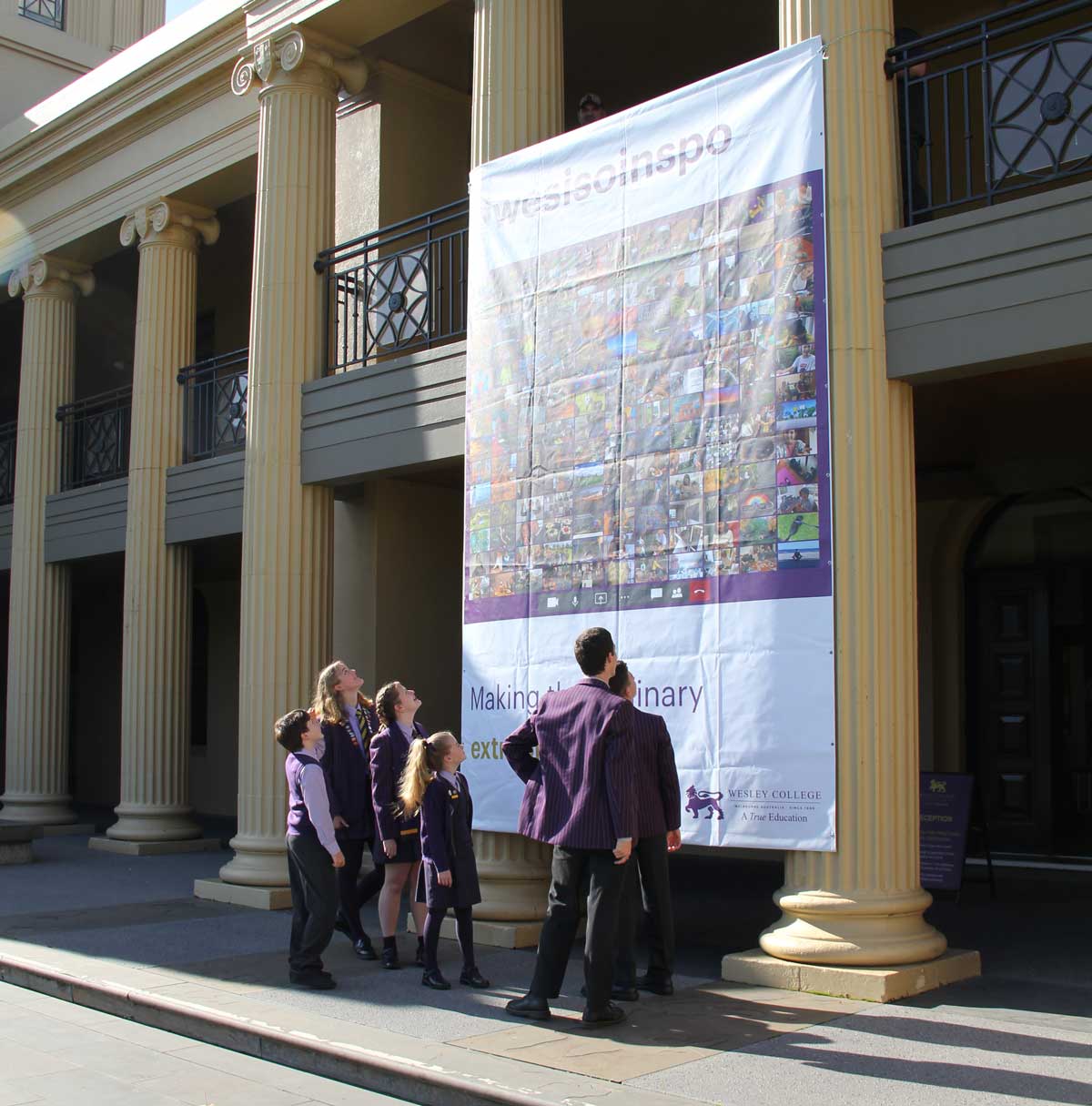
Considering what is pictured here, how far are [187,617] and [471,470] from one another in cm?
629

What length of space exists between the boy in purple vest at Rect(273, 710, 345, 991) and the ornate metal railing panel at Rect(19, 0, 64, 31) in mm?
17943

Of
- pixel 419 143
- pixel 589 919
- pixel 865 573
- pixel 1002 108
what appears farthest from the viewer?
pixel 419 143

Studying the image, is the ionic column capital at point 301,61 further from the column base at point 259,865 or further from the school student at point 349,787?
the column base at point 259,865

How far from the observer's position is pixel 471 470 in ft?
30.0

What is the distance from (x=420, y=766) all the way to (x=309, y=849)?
776 millimetres

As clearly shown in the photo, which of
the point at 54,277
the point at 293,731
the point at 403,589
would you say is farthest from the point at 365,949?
the point at 54,277

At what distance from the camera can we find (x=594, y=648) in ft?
20.8

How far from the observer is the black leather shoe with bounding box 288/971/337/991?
23.9 ft

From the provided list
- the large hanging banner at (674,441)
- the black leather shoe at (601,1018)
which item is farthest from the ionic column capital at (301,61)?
the black leather shoe at (601,1018)

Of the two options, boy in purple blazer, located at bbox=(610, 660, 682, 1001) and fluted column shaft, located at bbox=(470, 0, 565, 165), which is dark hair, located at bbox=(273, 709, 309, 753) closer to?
boy in purple blazer, located at bbox=(610, 660, 682, 1001)

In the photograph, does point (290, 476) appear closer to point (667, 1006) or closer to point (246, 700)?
point (246, 700)

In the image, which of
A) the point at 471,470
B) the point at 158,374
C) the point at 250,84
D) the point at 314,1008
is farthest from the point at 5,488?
the point at 314,1008

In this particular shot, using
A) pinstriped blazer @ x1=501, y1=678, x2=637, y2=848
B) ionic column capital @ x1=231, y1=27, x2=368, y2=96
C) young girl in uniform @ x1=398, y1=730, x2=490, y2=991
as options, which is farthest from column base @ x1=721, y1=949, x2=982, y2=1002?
ionic column capital @ x1=231, y1=27, x2=368, y2=96

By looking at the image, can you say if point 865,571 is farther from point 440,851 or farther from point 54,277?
point 54,277
